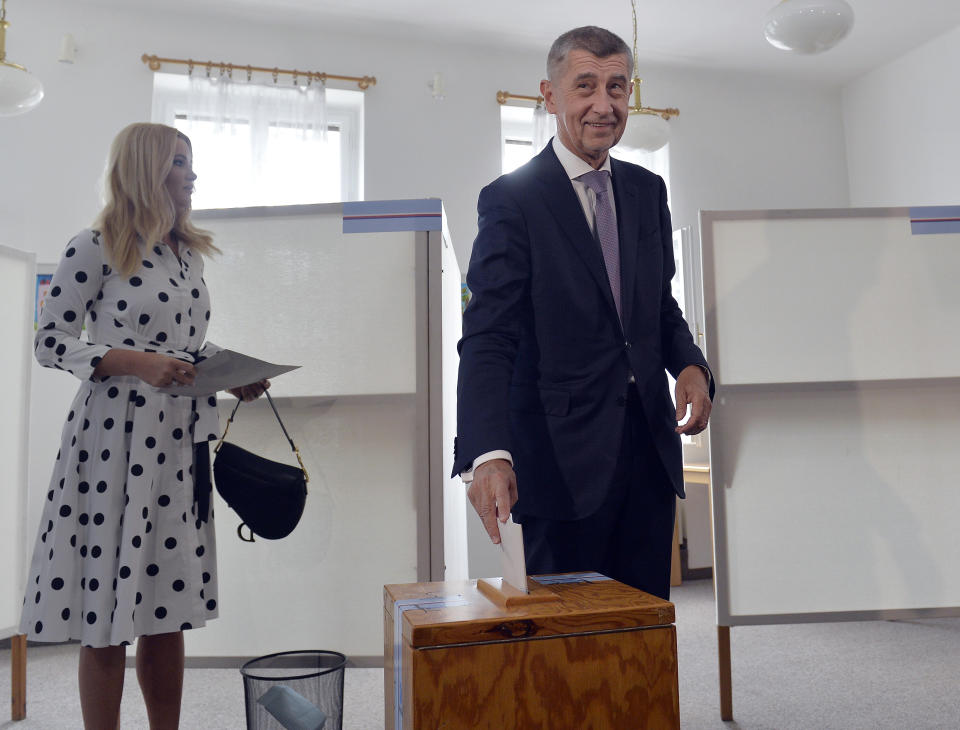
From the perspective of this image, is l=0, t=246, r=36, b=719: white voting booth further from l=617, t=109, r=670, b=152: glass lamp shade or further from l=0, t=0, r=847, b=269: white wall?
l=617, t=109, r=670, b=152: glass lamp shade

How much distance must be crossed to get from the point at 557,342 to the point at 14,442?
1986 mm

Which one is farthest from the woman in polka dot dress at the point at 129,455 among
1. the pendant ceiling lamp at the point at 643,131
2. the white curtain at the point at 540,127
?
the white curtain at the point at 540,127

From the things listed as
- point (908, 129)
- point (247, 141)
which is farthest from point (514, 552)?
point (908, 129)

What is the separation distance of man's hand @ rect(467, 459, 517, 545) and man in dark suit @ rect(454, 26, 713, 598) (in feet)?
0.46

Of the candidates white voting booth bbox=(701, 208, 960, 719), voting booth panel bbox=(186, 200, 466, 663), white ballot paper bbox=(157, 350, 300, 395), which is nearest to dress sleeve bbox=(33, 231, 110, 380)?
white ballot paper bbox=(157, 350, 300, 395)

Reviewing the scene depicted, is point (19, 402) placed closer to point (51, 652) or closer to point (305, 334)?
point (305, 334)

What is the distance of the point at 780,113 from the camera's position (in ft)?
16.3

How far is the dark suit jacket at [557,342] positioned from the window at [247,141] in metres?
3.15

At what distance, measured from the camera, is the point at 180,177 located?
1.70 meters

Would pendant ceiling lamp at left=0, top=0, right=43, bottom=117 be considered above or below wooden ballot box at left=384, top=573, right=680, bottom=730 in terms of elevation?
above

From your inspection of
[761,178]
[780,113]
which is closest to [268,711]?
[761,178]

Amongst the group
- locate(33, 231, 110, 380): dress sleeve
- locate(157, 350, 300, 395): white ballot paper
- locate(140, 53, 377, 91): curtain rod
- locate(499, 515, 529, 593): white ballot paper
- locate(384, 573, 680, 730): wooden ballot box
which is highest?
locate(140, 53, 377, 91): curtain rod

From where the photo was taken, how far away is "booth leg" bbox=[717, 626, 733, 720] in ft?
7.30

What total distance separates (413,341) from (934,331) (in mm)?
1558
